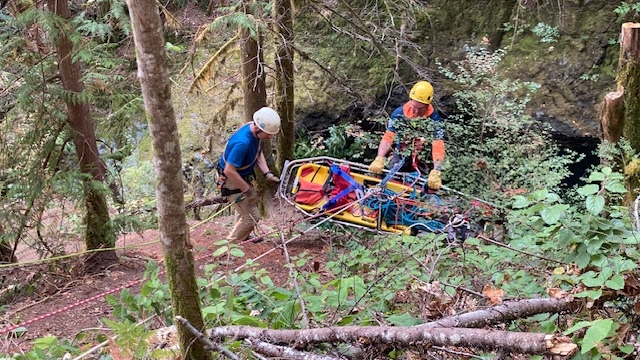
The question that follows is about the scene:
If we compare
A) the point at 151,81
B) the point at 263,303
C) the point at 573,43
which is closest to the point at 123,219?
the point at 263,303

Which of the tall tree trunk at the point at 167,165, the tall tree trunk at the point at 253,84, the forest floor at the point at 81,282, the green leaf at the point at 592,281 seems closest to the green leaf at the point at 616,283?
the green leaf at the point at 592,281

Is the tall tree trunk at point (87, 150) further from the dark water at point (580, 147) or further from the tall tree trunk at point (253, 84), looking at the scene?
the dark water at point (580, 147)

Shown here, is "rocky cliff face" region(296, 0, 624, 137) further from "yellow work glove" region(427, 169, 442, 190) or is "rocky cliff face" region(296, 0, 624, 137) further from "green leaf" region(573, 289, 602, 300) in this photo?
"green leaf" region(573, 289, 602, 300)

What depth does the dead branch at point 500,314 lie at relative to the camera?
7.59 ft

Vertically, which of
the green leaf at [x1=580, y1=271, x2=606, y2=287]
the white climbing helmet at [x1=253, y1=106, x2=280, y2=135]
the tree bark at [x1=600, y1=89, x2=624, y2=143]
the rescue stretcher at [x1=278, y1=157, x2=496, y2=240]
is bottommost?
the rescue stretcher at [x1=278, y1=157, x2=496, y2=240]

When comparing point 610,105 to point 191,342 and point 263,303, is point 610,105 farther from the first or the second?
point 191,342

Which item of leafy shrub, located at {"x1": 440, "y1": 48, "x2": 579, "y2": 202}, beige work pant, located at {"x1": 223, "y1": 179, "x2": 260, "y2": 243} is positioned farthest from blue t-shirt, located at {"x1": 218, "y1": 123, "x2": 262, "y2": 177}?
leafy shrub, located at {"x1": 440, "y1": 48, "x2": 579, "y2": 202}

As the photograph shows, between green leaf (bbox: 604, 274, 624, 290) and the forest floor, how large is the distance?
2595 millimetres

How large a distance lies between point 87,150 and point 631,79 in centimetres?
582

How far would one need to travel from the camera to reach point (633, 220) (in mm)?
2709

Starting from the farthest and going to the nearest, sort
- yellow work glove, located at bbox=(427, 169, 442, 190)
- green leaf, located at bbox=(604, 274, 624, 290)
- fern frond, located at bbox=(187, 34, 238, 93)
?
fern frond, located at bbox=(187, 34, 238, 93) → yellow work glove, located at bbox=(427, 169, 442, 190) → green leaf, located at bbox=(604, 274, 624, 290)

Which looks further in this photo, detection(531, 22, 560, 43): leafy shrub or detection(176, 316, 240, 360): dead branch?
detection(531, 22, 560, 43): leafy shrub

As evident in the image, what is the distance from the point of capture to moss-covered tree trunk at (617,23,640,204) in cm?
523

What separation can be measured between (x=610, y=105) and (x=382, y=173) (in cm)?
273
